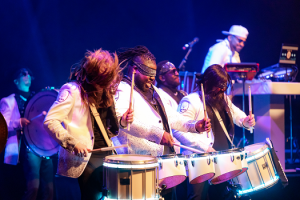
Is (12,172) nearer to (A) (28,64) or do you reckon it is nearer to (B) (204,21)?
(A) (28,64)

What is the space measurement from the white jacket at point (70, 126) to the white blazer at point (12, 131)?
197 cm

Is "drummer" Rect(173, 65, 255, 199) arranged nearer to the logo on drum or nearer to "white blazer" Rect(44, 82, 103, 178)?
the logo on drum

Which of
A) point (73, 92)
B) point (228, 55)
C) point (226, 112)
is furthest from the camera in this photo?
point (228, 55)

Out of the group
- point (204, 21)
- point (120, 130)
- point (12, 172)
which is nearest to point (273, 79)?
point (204, 21)

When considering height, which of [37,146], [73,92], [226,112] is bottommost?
[37,146]

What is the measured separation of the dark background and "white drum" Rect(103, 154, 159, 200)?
2.64 meters

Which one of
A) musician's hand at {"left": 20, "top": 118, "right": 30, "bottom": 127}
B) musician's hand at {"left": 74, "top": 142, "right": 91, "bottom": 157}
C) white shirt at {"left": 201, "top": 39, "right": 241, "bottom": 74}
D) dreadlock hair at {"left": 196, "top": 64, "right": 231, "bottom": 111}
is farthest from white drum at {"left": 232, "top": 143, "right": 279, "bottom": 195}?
white shirt at {"left": 201, "top": 39, "right": 241, "bottom": 74}

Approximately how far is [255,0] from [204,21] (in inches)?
63.2

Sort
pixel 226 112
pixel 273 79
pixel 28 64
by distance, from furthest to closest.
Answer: pixel 273 79
pixel 28 64
pixel 226 112

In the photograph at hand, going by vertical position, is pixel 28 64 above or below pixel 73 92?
above

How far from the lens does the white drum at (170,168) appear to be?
7.80 feet

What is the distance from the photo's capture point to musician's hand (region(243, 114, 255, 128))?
11.4ft

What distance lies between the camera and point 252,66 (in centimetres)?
497

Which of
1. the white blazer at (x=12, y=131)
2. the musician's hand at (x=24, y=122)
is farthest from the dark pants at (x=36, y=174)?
the musician's hand at (x=24, y=122)
